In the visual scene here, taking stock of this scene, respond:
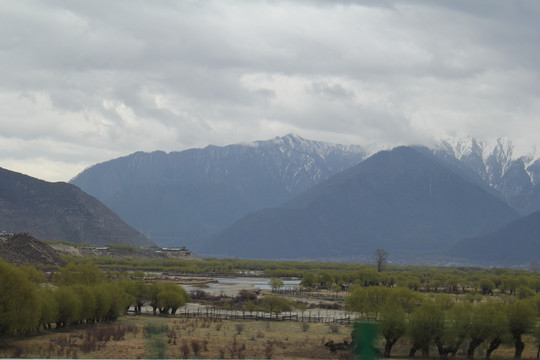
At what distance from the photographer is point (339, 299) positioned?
383ft

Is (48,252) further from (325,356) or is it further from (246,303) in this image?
(325,356)

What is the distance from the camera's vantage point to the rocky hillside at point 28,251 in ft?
492

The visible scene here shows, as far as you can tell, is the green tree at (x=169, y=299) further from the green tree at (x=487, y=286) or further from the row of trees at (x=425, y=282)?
the green tree at (x=487, y=286)

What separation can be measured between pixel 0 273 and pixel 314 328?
111 feet

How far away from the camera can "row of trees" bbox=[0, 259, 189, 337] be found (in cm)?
5247

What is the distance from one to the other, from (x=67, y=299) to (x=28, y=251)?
101396mm

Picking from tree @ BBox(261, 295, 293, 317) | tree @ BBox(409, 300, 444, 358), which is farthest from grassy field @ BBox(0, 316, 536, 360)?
tree @ BBox(261, 295, 293, 317)

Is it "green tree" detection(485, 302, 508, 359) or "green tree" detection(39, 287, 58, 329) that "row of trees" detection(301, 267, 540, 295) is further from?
"green tree" detection(39, 287, 58, 329)

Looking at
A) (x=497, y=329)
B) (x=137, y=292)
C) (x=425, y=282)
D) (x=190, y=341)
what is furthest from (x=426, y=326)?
(x=425, y=282)

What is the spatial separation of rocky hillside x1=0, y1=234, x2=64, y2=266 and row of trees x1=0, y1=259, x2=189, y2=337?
204 ft

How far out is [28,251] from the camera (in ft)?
521

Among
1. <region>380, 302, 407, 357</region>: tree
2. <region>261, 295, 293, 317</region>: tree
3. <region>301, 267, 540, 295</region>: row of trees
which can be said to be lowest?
<region>261, 295, 293, 317</region>: tree

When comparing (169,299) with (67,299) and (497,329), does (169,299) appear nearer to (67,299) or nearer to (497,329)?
(67,299)

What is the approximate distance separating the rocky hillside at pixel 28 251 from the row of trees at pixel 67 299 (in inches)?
2449
